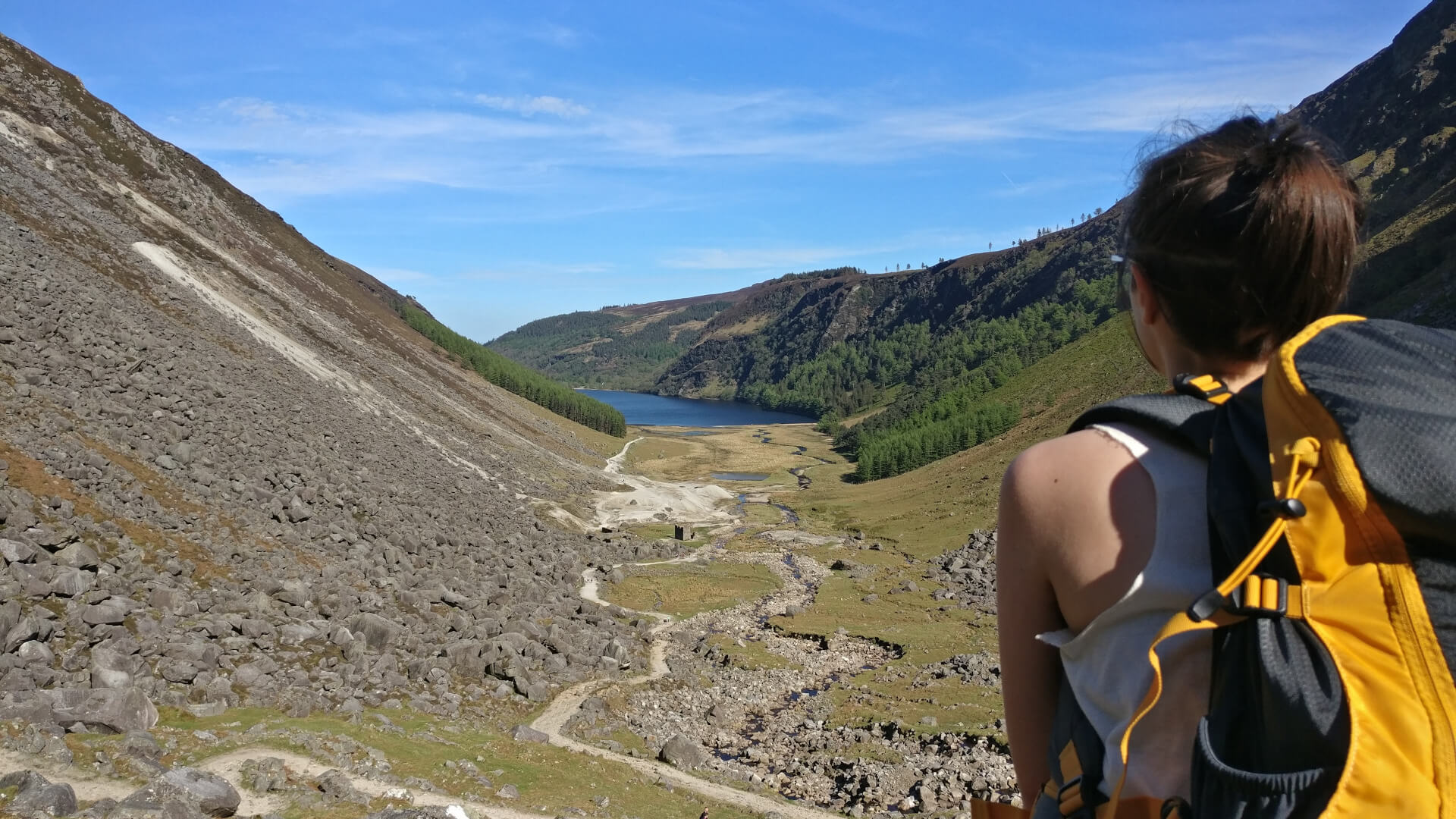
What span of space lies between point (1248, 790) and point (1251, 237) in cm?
160

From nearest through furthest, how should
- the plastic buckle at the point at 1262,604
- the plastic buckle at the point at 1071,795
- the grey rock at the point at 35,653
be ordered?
1. the plastic buckle at the point at 1262,604
2. the plastic buckle at the point at 1071,795
3. the grey rock at the point at 35,653

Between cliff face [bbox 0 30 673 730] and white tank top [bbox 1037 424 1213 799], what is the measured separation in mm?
18378

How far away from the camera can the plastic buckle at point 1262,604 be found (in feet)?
7.48

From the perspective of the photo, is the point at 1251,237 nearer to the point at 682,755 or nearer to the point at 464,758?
the point at 464,758

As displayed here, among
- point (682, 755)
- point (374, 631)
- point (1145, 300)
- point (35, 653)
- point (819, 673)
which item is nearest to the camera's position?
point (1145, 300)

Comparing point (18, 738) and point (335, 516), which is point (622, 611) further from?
point (18, 738)

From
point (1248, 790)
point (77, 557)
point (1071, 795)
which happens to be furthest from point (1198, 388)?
point (77, 557)

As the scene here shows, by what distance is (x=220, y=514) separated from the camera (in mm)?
30328

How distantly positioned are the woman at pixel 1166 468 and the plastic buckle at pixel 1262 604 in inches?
6.9

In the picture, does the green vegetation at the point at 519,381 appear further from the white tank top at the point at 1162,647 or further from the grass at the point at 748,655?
the white tank top at the point at 1162,647

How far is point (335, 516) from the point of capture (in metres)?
37.4

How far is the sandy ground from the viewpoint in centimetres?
8012

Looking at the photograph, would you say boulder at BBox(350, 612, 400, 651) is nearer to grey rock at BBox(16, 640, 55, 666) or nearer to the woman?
grey rock at BBox(16, 640, 55, 666)

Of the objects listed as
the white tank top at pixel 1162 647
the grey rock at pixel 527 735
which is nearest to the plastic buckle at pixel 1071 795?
the white tank top at pixel 1162 647
